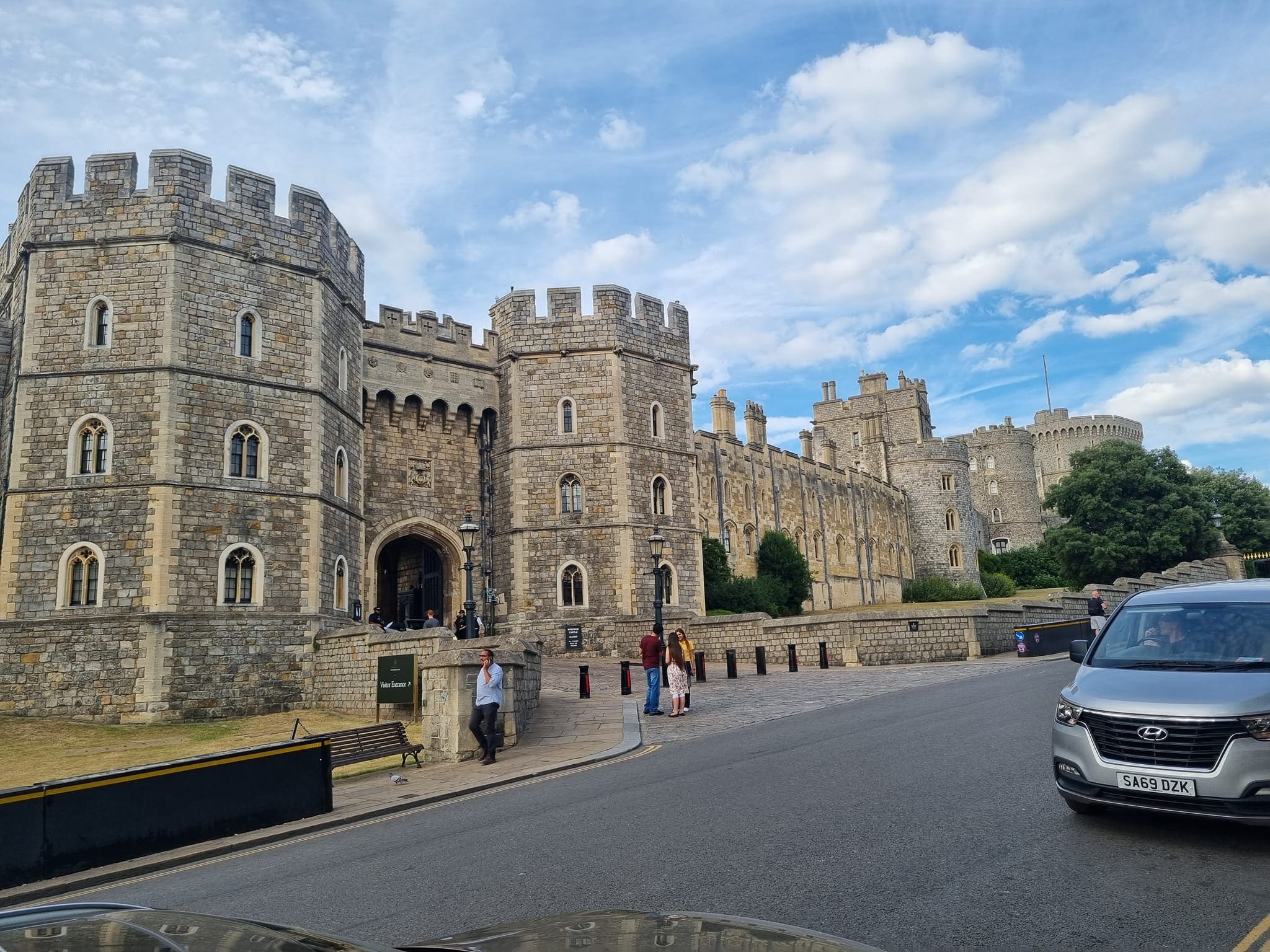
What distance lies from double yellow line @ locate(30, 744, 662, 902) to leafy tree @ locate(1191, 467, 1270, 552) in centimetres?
5105

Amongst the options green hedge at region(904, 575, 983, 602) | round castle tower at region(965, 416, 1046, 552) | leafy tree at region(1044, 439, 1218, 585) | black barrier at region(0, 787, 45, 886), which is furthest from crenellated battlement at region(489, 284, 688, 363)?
round castle tower at region(965, 416, 1046, 552)

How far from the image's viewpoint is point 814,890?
5.25m

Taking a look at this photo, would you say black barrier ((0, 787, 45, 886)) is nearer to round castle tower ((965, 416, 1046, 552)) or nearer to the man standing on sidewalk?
the man standing on sidewalk

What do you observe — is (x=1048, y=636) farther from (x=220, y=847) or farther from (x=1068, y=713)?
(x=220, y=847)

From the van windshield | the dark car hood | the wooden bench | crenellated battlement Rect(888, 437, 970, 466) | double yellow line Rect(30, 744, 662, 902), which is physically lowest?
double yellow line Rect(30, 744, 662, 902)

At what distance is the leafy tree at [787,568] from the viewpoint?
1684 inches

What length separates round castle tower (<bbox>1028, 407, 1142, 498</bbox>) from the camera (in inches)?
3713

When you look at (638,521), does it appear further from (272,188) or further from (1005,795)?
(1005,795)

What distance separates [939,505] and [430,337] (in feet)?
153

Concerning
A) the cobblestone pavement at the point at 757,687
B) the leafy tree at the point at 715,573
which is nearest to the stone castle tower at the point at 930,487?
the leafy tree at the point at 715,573

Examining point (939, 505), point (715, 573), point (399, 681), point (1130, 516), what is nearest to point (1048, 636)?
point (715, 573)

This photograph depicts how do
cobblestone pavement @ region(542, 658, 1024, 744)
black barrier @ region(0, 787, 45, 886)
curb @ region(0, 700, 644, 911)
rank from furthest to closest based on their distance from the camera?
cobblestone pavement @ region(542, 658, 1024, 744) < black barrier @ region(0, 787, 45, 886) < curb @ region(0, 700, 644, 911)

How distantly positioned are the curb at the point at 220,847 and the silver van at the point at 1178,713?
628 centimetres

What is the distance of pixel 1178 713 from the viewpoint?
5.57 metres
